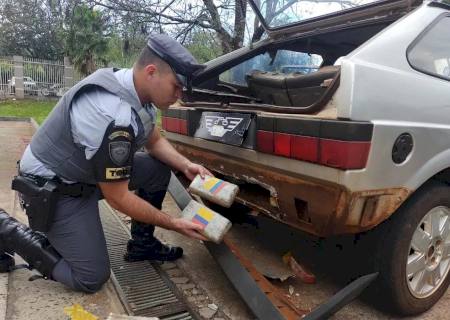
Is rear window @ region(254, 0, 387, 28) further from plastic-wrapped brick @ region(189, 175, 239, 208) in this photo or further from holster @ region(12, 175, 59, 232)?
holster @ region(12, 175, 59, 232)

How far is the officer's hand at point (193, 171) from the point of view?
2694 mm

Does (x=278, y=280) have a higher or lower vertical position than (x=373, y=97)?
lower

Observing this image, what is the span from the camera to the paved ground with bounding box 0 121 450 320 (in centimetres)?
232

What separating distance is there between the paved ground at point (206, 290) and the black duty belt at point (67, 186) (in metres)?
0.55

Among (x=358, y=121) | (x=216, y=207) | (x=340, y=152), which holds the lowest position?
(x=216, y=207)

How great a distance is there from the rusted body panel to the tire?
6.1 inches

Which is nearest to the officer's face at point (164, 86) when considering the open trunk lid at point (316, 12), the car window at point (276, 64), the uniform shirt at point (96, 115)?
the uniform shirt at point (96, 115)

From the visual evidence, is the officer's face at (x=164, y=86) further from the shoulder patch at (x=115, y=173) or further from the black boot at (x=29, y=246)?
the black boot at (x=29, y=246)

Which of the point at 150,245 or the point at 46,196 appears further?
the point at 150,245

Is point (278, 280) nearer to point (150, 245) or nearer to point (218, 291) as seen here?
point (218, 291)

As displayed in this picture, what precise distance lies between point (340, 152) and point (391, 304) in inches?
39.1

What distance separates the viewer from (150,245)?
300cm

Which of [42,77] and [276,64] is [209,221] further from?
[42,77]

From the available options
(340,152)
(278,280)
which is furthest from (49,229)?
(340,152)
